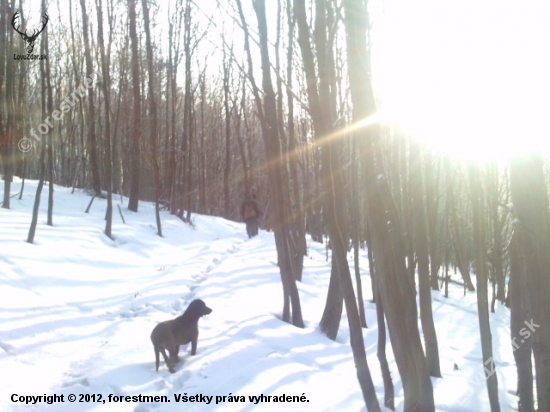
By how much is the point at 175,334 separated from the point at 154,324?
160 centimetres

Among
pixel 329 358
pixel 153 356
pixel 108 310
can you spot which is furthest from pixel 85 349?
pixel 329 358

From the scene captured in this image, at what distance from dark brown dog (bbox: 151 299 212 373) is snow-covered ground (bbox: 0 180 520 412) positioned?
0.53 feet

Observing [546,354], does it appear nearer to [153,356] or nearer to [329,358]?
[329,358]

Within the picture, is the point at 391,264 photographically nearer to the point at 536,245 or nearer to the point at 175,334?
the point at 536,245

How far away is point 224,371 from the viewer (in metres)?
5.50

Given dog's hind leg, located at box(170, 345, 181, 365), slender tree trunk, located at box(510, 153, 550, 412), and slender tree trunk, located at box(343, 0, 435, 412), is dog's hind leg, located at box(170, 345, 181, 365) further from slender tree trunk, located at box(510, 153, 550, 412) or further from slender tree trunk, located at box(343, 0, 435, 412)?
slender tree trunk, located at box(510, 153, 550, 412)

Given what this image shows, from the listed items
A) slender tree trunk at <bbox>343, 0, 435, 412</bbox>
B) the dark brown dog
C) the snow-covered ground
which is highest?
slender tree trunk at <bbox>343, 0, 435, 412</bbox>

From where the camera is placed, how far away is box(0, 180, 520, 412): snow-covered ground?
Answer: 4.99 metres

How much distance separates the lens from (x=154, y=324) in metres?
7.09

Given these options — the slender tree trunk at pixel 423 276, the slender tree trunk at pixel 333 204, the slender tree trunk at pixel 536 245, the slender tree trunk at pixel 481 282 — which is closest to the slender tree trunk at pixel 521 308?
the slender tree trunk at pixel 536 245

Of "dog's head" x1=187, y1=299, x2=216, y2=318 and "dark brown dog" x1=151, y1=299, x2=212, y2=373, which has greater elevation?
"dog's head" x1=187, y1=299, x2=216, y2=318

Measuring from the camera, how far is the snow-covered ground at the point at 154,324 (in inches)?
Result: 197

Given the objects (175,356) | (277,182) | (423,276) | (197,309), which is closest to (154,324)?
(197,309)

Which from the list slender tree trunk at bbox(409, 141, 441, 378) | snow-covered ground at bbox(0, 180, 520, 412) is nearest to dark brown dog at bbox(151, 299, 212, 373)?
snow-covered ground at bbox(0, 180, 520, 412)
